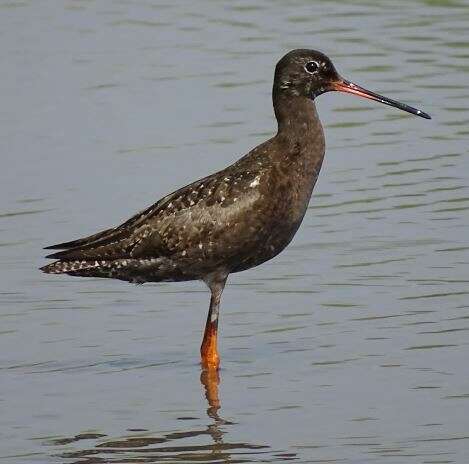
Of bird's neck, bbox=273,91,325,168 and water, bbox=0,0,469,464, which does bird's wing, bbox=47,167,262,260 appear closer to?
bird's neck, bbox=273,91,325,168

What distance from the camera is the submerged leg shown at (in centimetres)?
1277

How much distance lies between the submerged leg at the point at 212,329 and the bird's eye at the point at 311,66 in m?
1.72

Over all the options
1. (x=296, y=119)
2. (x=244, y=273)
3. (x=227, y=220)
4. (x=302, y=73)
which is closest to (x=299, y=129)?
(x=296, y=119)

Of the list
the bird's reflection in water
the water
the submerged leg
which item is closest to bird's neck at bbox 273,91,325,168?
the submerged leg

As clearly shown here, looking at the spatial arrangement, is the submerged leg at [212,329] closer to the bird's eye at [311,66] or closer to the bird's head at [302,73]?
the bird's head at [302,73]

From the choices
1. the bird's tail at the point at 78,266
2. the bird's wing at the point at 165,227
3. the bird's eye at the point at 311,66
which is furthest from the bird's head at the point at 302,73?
the bird's tail at the point at 78,266

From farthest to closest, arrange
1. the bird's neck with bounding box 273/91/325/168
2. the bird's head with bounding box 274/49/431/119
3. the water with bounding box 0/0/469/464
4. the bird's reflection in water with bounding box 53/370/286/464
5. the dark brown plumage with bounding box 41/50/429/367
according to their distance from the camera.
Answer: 1. the bird's head with bounding box 274/49/431/119
2. the bird's neck with bounding box 273/91/325/168
3. the dark brown plumage with bounding box 41/50/429/367
4. the water with bounding box 0/0/469/464
5. the bird's reflection in water with bounding box 53/370/286/464

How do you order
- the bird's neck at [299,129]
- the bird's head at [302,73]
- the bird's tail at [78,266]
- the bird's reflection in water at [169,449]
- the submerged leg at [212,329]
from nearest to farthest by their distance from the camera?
1. the bird's reflection in water at [169,449]
2. the submerged leg at [212,329]
3. the bird's neck at [299,129]
4. the bird's tail at [78,266]
5. the bird's head at [302,73]

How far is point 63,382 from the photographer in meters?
12.4

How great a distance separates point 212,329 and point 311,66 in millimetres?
2203

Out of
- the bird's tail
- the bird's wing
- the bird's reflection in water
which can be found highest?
the bird's wing

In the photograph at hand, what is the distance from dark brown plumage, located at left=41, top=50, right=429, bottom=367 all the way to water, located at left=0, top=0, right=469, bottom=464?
0.50m

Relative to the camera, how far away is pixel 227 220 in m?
13.0

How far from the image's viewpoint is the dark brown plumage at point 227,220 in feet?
42.6
